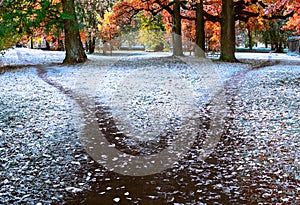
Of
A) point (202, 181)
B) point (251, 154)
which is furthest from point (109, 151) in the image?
point (251, 154)

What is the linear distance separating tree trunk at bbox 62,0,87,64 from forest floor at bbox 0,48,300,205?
26.2ft

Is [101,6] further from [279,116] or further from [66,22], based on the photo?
[279,116]

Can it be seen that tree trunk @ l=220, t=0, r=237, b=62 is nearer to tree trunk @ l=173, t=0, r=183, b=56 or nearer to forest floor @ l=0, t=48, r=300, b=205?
tree trunk @ l=173, t=0, r=183, b=56

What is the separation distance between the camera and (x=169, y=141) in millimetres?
5176

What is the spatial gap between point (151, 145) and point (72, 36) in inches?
526

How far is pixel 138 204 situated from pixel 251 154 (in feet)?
6.27

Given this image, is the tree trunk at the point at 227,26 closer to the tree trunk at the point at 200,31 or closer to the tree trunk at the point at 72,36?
the tree trunk at the point at 200,31

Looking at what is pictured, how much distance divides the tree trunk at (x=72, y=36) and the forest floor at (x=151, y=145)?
26.2 ft

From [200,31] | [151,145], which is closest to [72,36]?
[200,31]

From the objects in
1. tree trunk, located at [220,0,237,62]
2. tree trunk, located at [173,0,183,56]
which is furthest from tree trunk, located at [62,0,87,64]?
tree trunk, located at [220,0,237,62]

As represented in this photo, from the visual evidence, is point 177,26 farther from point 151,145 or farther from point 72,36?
point 151,145

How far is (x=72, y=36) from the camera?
17.3 m

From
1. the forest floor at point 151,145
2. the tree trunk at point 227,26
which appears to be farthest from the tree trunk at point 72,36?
the forest floor at point 151,145

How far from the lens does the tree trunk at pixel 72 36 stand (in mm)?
16906
